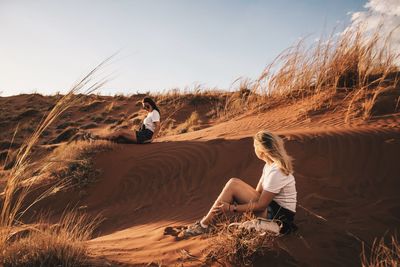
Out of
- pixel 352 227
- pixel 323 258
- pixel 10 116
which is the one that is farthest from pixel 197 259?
pixel 10 116

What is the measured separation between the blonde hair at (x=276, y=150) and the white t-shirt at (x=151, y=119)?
5.59m

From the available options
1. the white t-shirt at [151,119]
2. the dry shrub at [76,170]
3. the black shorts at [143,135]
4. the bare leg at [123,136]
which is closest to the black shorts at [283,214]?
the dry shrub at [76,170]

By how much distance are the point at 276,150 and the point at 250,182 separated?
8.88 feet

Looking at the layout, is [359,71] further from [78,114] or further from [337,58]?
[78,114]

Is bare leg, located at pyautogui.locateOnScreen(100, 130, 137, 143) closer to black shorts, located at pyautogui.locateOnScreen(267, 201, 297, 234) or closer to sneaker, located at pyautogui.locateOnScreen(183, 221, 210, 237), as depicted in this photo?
sneaker, located at pyautogui.locateOnScreen(183, 221, 210, 237)

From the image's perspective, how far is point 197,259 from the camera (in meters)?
3.77

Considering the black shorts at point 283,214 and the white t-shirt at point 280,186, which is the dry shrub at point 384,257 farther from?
the white t-shirt at point 280,186

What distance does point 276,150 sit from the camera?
4.26 meters

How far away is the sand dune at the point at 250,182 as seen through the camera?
13.8 ft

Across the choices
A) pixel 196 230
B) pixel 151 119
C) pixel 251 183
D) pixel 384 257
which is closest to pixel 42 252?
pixel 196 230

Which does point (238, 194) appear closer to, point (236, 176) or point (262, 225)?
point (262, 225)

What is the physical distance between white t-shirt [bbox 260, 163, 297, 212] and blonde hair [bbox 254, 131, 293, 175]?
0.06 meters

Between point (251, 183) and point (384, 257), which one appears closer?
point (384, 257)

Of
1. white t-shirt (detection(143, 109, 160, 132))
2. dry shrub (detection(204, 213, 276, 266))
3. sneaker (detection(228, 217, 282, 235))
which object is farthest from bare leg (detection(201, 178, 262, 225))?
white t-shirt (detection(143, 109, 160, 132))
